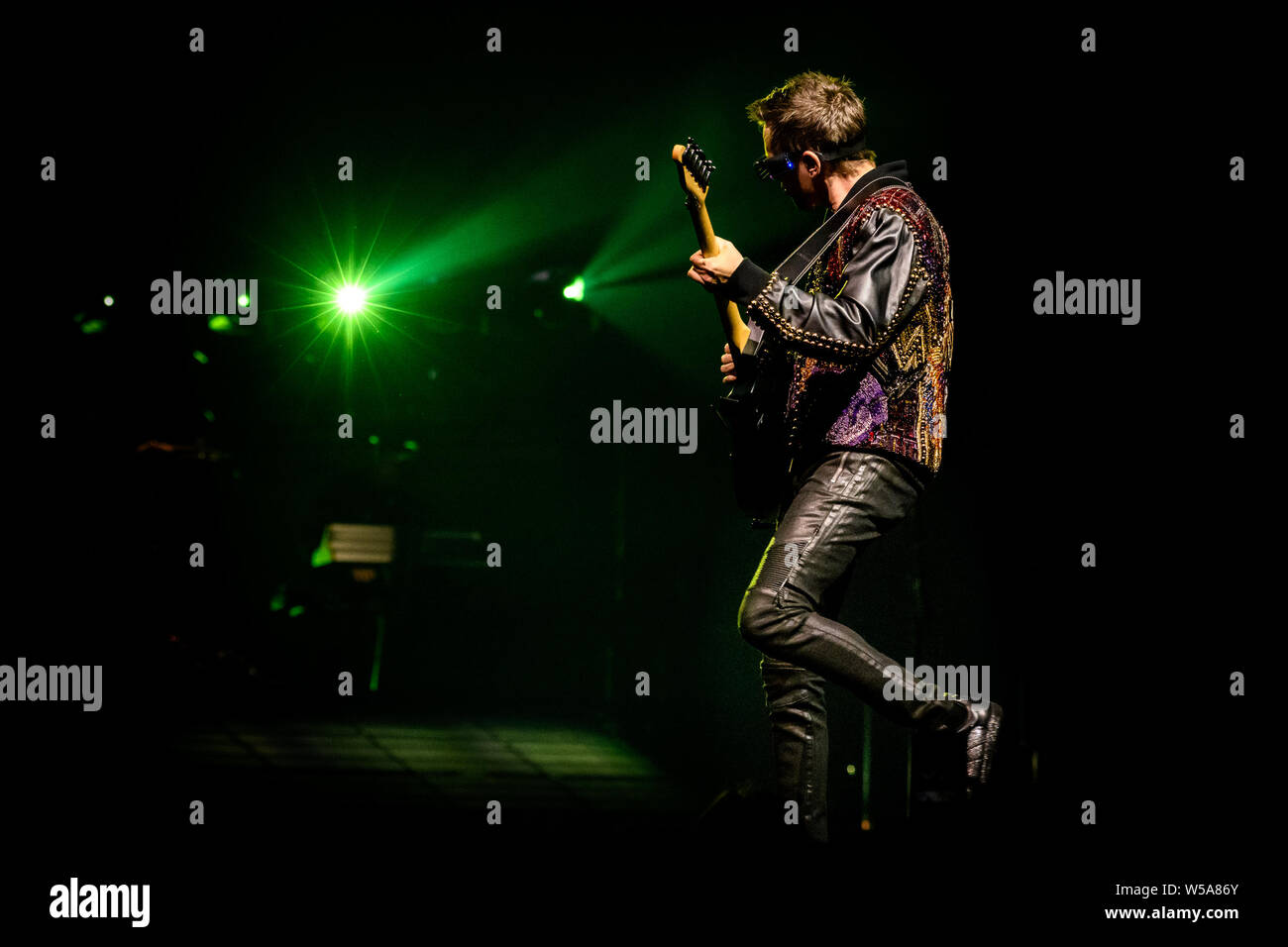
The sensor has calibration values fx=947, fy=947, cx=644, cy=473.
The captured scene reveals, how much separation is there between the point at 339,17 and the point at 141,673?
353 cm

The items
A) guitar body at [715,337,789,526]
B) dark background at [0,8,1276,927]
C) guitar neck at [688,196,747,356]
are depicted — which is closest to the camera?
guitar neck at [688,196,747,356]

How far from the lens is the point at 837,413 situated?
93.2 inches

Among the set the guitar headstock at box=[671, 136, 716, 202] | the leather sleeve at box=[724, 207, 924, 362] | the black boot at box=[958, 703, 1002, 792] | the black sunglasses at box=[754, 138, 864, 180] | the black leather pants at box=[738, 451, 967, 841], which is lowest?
the black boot at box=[958, 703, 1002, 792]

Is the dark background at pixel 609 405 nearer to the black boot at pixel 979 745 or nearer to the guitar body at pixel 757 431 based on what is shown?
the black boot at pixel 979 745

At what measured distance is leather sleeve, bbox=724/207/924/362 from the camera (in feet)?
7.17

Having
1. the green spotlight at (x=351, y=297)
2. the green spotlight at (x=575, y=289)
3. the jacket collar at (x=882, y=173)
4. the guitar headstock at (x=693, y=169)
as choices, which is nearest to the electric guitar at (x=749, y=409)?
the guitar headstock at (x=693, y=169)

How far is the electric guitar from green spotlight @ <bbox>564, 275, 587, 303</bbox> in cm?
241

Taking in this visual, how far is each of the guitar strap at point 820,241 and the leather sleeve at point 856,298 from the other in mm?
136

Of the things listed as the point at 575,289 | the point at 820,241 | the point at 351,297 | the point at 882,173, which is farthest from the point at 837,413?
the point at 351,297

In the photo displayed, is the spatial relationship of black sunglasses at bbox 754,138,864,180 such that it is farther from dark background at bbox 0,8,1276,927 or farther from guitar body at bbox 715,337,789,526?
dark background at bbox 0,8,1276,927

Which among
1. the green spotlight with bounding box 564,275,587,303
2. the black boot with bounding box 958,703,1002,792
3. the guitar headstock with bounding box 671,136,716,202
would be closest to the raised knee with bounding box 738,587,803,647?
the black boot with bounding box 958,703,1002,792

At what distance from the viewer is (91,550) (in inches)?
198
